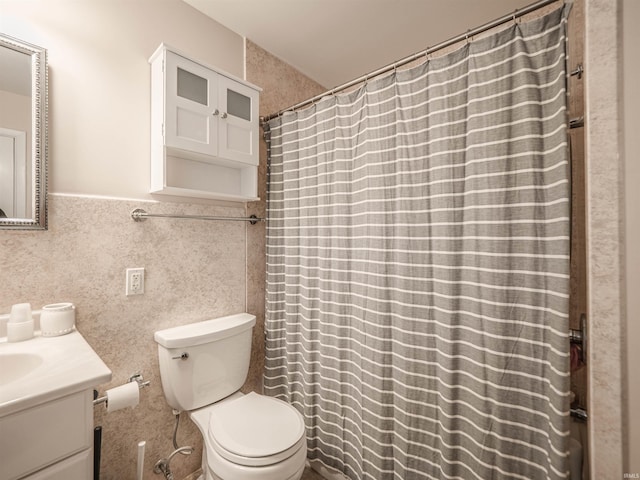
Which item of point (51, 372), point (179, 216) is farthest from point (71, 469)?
point (179, 216)

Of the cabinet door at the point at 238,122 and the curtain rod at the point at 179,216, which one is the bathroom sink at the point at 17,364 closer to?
the curtain rod at the point at 179,216

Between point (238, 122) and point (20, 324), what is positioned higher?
point (238, 122)

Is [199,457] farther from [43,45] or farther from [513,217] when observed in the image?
[43,45]

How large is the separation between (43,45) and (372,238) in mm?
1512

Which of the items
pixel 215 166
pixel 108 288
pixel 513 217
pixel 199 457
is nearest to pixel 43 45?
pixel 215 166

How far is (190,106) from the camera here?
4.42 ft

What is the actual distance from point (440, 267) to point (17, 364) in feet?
4.74

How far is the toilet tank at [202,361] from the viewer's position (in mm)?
1312

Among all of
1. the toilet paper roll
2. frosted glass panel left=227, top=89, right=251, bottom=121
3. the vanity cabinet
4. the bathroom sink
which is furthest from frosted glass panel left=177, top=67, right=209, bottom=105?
the toilet paper roll

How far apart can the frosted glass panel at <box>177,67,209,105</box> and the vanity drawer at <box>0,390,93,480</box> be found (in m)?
1.23

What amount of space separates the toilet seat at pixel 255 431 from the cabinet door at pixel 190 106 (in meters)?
1.21

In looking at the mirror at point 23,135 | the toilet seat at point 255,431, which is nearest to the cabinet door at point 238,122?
the mirror at point 23,135

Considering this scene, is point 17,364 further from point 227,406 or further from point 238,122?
point 238,122

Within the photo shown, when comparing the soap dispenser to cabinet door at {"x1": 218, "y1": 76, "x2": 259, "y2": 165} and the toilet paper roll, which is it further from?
cabinet door at {"x1": 218, "y1": 76, "x2": 259, "y2": 165}
